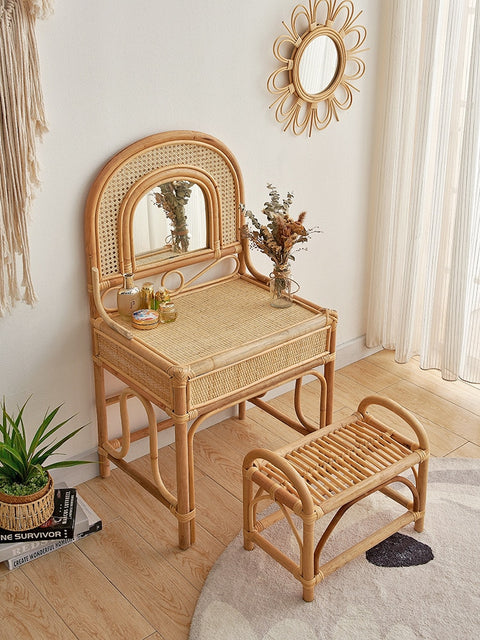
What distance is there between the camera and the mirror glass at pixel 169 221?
2648 millimetres

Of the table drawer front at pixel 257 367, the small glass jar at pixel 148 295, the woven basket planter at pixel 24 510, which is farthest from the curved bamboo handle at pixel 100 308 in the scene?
the woven basket planter at pixel 24 510

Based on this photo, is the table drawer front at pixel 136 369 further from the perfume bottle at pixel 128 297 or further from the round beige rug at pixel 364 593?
the round beige rug at pixel 364 593

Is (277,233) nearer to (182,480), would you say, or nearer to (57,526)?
(182,480)

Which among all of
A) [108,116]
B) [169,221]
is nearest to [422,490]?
[169,221]

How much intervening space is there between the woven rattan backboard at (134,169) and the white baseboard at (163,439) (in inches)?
27.4

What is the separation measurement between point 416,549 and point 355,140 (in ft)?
5.38

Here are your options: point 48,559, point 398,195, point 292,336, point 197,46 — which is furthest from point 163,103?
point 48,559

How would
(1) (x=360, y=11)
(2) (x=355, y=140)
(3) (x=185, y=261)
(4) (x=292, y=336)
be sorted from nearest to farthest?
(4) (x=292, y=336) → (3) (x=185, y=261) → (1) (x=360, y=11) → (2) (x=355, y=140)

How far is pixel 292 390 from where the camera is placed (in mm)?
3436

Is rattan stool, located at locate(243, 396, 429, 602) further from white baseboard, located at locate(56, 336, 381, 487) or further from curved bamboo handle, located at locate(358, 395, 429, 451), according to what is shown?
white baseboard, located at locate(56, 336, 381, 487)

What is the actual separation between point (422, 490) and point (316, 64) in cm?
157

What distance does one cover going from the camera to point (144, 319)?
8.35 ft

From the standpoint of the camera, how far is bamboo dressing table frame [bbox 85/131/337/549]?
2.39 m

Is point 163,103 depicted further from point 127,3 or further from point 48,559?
point 48,559
